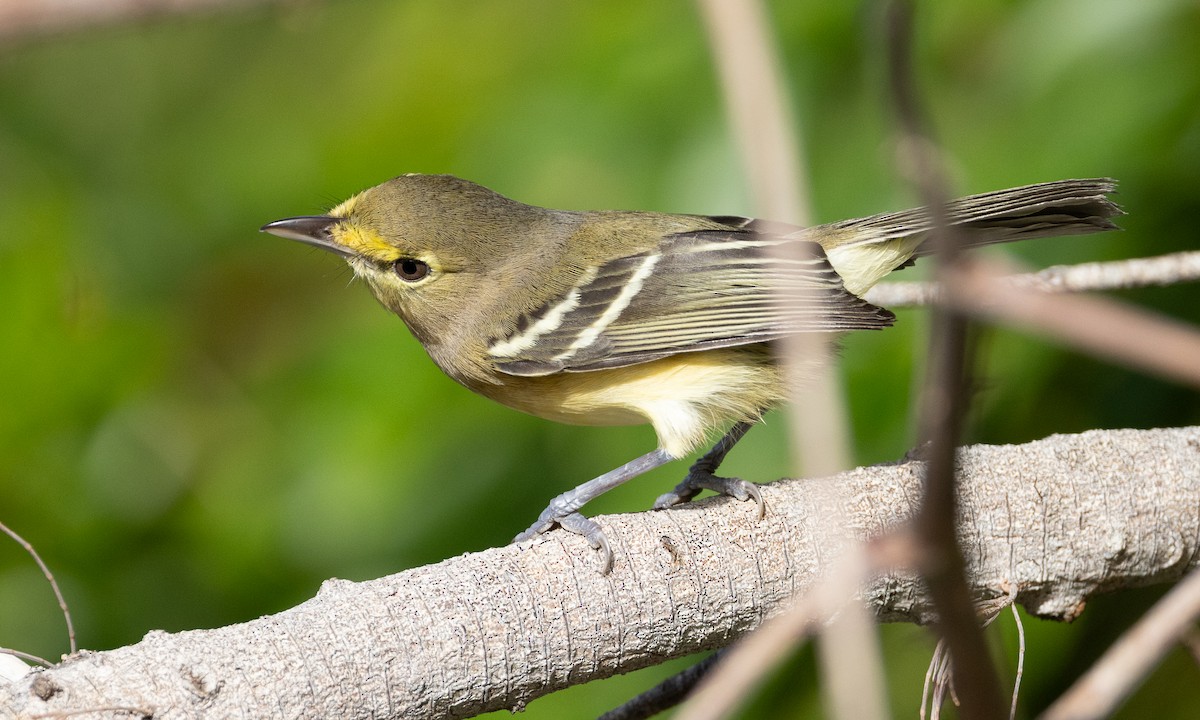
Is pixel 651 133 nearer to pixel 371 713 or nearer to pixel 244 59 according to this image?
pixel 371 713

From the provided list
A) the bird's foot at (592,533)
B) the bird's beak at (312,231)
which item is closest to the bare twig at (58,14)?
the bird's foot at (592,533)

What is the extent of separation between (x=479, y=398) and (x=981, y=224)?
1.59m

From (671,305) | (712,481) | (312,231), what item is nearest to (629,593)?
(712,481)

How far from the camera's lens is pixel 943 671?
224 centimetres

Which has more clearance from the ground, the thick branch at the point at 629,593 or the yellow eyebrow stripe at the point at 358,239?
the yellow eyebrow stripe at the point at 358,239

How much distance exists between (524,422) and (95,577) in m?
1.31

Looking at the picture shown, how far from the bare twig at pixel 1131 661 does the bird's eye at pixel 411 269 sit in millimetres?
3025

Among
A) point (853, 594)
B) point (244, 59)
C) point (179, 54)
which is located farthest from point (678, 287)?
point (179, 54)

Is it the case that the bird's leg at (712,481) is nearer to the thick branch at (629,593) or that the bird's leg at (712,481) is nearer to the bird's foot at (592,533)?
the thick branch at (629,593)

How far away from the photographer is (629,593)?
88.2 inches

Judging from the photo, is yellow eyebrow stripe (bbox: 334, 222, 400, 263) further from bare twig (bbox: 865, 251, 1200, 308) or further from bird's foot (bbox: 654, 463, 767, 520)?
bare twig (bbox: 865, 251, 1200, 308)

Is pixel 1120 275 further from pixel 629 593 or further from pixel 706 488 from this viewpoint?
pixel 629 593

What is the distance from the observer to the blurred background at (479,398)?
10.7 ft

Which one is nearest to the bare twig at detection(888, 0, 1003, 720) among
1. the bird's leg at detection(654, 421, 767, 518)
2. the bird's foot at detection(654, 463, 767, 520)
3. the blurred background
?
the bird's foot at detection(654, 463, 767, 520)
